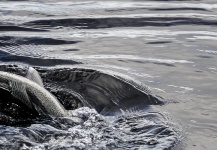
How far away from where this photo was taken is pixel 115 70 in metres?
5.73

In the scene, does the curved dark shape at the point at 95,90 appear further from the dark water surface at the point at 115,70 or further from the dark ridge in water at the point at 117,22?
the dark ridge in water at the point at 117,22

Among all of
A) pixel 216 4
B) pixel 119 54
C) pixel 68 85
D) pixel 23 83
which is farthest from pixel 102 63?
pixel 216 4

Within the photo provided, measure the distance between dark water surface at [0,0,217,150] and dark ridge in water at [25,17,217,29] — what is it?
0.5 inches

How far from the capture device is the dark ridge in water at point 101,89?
4.80 metres

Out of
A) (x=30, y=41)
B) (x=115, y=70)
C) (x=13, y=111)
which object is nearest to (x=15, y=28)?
(x=30, y=41)

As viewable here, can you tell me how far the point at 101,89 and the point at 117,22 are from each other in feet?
10.3

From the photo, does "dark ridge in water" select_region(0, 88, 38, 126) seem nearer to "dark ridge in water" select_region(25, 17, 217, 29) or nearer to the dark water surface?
the dark water surface

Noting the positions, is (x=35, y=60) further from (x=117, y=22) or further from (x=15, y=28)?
(x=117, y=22)

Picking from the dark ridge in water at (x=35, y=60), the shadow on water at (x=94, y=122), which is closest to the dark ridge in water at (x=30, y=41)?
the dark ridge in water at (x=35, y=60)

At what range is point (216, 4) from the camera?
952 centimetres

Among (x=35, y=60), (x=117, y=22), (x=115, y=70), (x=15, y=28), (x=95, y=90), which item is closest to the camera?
(x=95, y=90)

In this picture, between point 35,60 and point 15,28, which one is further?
point 15,28

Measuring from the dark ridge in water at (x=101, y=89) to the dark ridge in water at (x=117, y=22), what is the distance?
97.9 inches

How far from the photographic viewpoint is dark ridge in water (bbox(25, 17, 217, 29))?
796 centimetres
